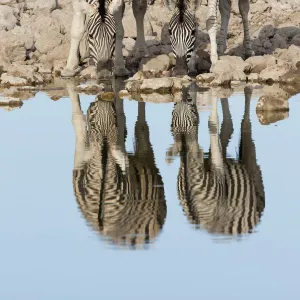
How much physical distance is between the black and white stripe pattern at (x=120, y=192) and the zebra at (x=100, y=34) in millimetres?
5332

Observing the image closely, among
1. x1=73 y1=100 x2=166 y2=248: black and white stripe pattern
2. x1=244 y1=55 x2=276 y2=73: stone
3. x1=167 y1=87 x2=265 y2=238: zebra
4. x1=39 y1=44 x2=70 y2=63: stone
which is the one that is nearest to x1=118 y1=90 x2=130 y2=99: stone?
x1=167 y1=87 x2=265 y2=238: zebra

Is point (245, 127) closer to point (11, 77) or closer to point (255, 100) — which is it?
point (255, 100)

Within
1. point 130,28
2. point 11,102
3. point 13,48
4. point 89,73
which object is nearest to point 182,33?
point 89,73

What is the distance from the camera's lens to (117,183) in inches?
369

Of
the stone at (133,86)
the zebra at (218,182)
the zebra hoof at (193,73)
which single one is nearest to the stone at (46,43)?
the zebra hoof at (193,73)

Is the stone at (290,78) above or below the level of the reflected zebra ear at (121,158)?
above

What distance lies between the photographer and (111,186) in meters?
9.25

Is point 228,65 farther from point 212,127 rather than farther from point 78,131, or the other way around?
point 78,131

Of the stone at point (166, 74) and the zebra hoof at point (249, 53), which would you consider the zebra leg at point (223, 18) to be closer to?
the zebra hoof at point (249, 53)

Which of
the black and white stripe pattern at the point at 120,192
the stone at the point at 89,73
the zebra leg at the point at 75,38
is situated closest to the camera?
the black and white stripe pattern at the point at 120,192

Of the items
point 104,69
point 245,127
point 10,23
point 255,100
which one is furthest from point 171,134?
point 10,23

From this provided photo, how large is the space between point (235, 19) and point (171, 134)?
1168 centimetres

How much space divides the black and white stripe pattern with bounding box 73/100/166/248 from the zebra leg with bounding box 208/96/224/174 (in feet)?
1.87

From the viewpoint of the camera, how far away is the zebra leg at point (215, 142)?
10121 mm
